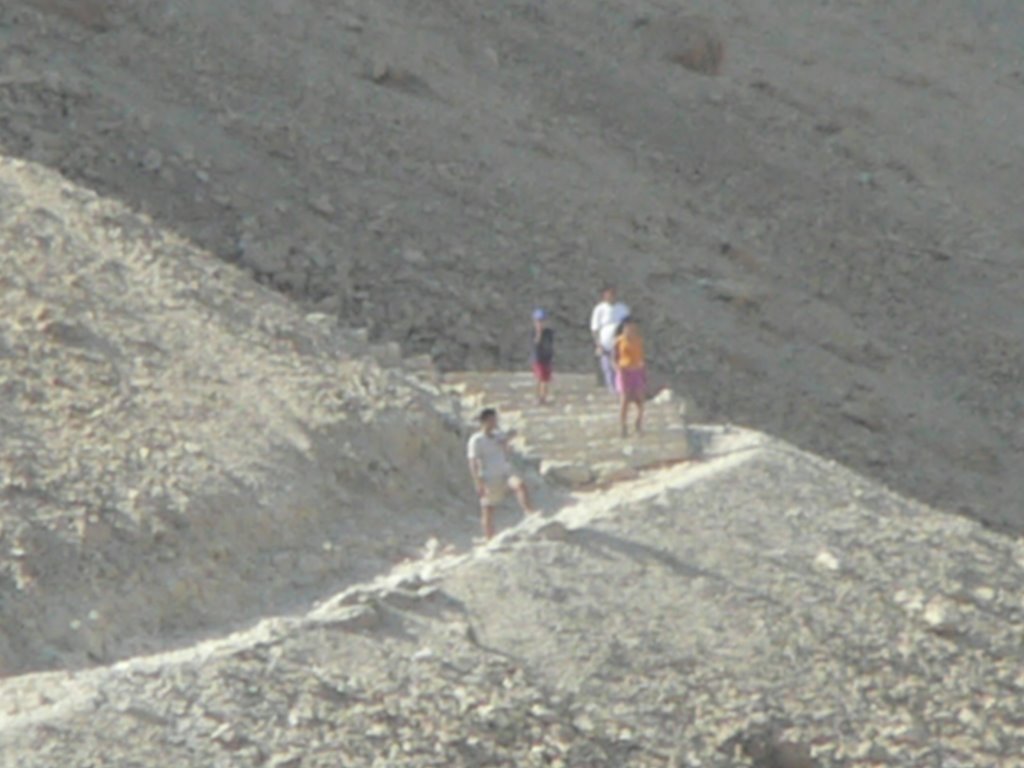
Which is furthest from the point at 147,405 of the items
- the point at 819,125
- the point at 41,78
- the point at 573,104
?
the point at 819,125

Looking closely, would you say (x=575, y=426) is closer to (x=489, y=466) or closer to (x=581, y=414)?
(x=581, y=414)

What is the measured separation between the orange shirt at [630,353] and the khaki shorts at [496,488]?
174cm

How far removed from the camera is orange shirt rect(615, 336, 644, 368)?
1838 cm

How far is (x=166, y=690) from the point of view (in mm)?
13805

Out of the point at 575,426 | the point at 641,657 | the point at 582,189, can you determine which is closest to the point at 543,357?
the point at 575,426

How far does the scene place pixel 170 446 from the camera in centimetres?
1653

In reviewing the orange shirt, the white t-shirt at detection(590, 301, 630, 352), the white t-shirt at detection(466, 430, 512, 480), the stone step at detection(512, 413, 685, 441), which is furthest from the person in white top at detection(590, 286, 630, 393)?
the white t-shirt at detection(466, 430, 512, 480)

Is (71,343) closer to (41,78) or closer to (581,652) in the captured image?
(581,652)

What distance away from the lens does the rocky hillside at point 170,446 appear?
15094 mm

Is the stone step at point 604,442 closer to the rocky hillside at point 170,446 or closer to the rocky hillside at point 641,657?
the rocky hillside at point 641,657

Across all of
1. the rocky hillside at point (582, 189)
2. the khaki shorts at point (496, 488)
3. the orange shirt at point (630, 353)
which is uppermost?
the orange shirt at point (630, 353)

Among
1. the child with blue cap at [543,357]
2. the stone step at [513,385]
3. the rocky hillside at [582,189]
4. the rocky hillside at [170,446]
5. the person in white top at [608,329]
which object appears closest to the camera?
the rocky hillside at [170,446]

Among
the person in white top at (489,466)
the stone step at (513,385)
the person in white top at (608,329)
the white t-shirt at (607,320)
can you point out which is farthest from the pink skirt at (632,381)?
the person in white top at (489,466)

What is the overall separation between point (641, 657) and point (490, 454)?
59.2 inches
